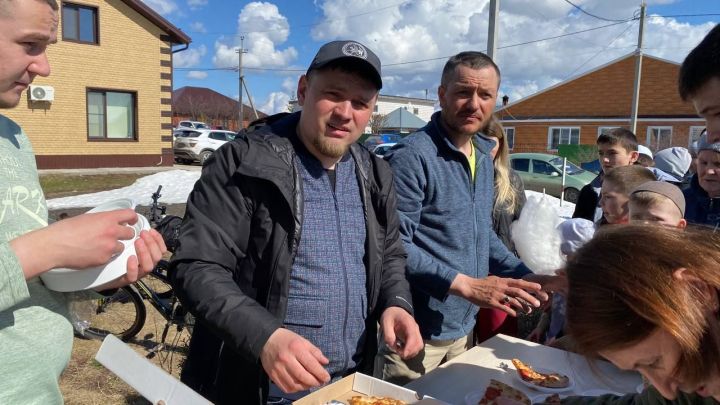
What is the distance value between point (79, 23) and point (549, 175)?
16416mm

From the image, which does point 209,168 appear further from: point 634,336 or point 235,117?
point 235,117

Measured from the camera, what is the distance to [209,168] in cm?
184

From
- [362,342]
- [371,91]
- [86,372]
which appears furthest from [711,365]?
[86,372]

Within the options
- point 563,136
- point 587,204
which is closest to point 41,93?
point 587,204

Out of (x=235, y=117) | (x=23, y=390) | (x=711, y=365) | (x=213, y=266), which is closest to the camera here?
(x=711, y=365)

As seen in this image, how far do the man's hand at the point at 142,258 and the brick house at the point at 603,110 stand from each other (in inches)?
1094

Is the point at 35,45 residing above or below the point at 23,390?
above

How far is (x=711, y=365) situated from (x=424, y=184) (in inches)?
61.9

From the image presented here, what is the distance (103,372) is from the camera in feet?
14.1

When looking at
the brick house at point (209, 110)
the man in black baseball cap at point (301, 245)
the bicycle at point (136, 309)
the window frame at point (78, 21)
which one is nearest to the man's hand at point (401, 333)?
the man in black baseball cap at point (301, 245)

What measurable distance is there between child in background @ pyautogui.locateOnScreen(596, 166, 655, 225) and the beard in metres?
2.06

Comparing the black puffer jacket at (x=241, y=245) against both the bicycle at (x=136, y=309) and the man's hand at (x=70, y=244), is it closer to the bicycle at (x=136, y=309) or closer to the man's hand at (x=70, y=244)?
the man's hand at (x=70, y=244)

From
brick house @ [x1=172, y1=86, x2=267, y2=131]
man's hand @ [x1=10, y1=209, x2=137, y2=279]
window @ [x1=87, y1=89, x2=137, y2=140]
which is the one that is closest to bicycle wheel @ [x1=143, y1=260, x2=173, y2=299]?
man's hand @ [x1=10, y1=209, x2=137, y2=279]

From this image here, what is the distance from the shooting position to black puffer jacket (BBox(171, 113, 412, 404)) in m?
1.61
